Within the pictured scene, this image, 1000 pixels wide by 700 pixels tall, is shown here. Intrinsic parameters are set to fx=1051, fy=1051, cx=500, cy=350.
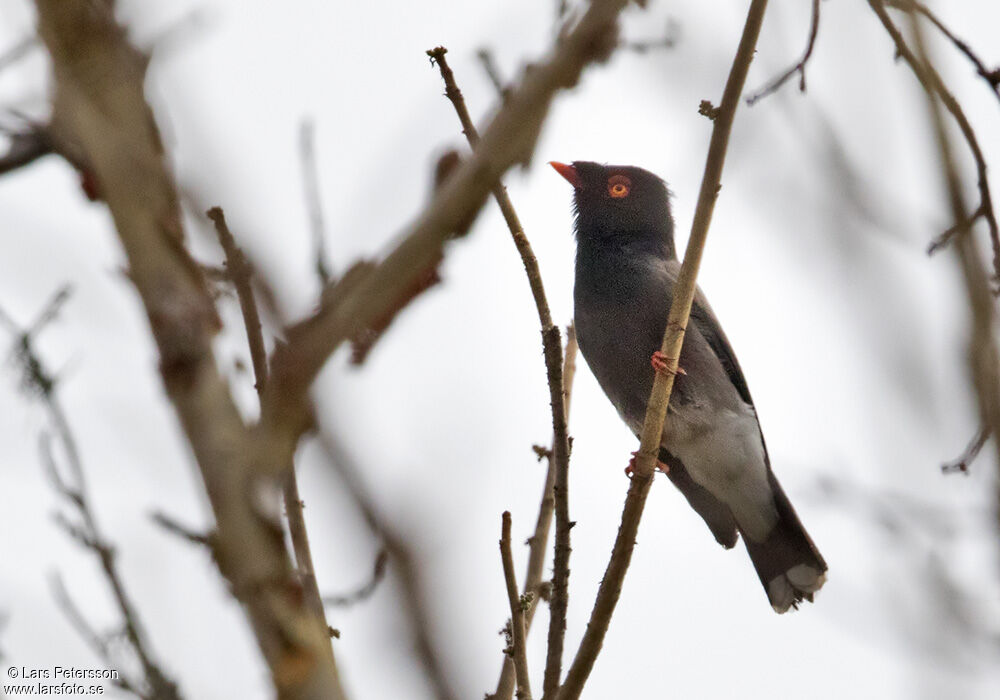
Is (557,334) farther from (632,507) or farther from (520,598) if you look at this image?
(520,598)

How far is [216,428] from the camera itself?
1.40 meters

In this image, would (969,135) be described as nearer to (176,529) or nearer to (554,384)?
(554,384)

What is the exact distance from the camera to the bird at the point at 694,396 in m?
7.21

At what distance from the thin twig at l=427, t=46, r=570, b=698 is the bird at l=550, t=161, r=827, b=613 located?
2.87m

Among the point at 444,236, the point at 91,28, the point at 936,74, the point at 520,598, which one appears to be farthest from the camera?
the point at 520,598

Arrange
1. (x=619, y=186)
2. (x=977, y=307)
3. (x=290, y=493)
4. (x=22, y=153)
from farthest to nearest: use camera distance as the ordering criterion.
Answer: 1. (x=619, y=186)
2. (x=22, y=153)
3. (x=290, y=493)
4. (x=977, y=307)

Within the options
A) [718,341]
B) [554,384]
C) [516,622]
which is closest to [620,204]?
[718,341]

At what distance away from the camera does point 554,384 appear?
420cm

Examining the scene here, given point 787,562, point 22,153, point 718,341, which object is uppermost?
point 718,341

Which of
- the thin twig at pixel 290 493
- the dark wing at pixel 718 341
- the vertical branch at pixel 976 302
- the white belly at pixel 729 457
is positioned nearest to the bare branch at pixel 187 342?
the thin twig at pixel 290 493

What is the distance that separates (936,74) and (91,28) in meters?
2.71

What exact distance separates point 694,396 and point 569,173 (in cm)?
226

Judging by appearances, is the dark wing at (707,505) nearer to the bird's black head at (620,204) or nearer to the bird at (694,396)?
the bird at (694,396)

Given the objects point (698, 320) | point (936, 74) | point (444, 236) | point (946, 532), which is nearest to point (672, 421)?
point (698, 320)
